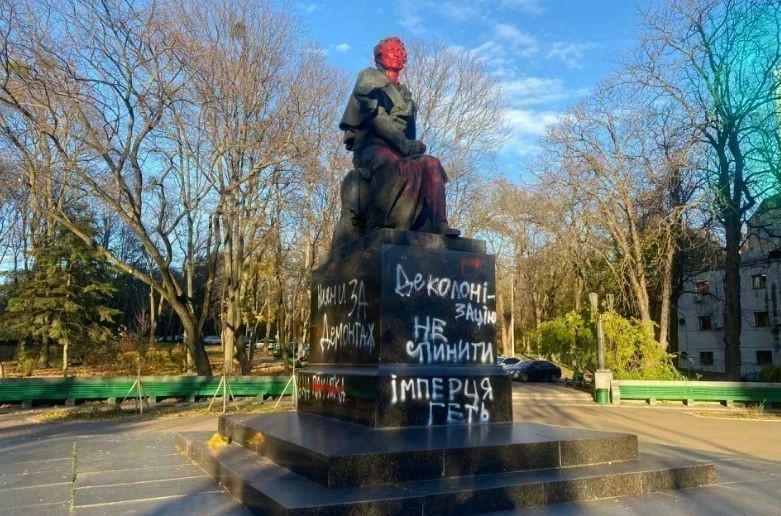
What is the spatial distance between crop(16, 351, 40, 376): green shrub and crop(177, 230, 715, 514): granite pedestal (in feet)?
90.9

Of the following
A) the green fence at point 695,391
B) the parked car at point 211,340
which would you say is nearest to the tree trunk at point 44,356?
the green fence at point 695,391

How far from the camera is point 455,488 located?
13.7 feet

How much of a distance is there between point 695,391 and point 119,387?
1987 cm

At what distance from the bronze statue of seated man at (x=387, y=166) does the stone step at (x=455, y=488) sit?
2.83m

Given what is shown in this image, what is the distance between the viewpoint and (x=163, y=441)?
7.93 meters

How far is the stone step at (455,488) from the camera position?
12.6 feet

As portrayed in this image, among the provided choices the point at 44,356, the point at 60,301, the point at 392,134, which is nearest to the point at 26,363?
the point at 44,356

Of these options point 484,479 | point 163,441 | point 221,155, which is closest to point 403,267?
point 484,479

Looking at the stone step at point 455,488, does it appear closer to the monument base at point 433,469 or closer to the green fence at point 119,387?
the monument base at point 433,469

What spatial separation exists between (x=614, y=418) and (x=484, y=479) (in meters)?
14.4

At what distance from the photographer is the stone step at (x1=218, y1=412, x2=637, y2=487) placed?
4.27 metres

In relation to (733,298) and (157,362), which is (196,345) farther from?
(733,298)

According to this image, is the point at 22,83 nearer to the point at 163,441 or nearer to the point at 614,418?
the point at 163,441

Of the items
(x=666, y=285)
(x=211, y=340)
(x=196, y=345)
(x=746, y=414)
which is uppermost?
(x=666, y=285)
